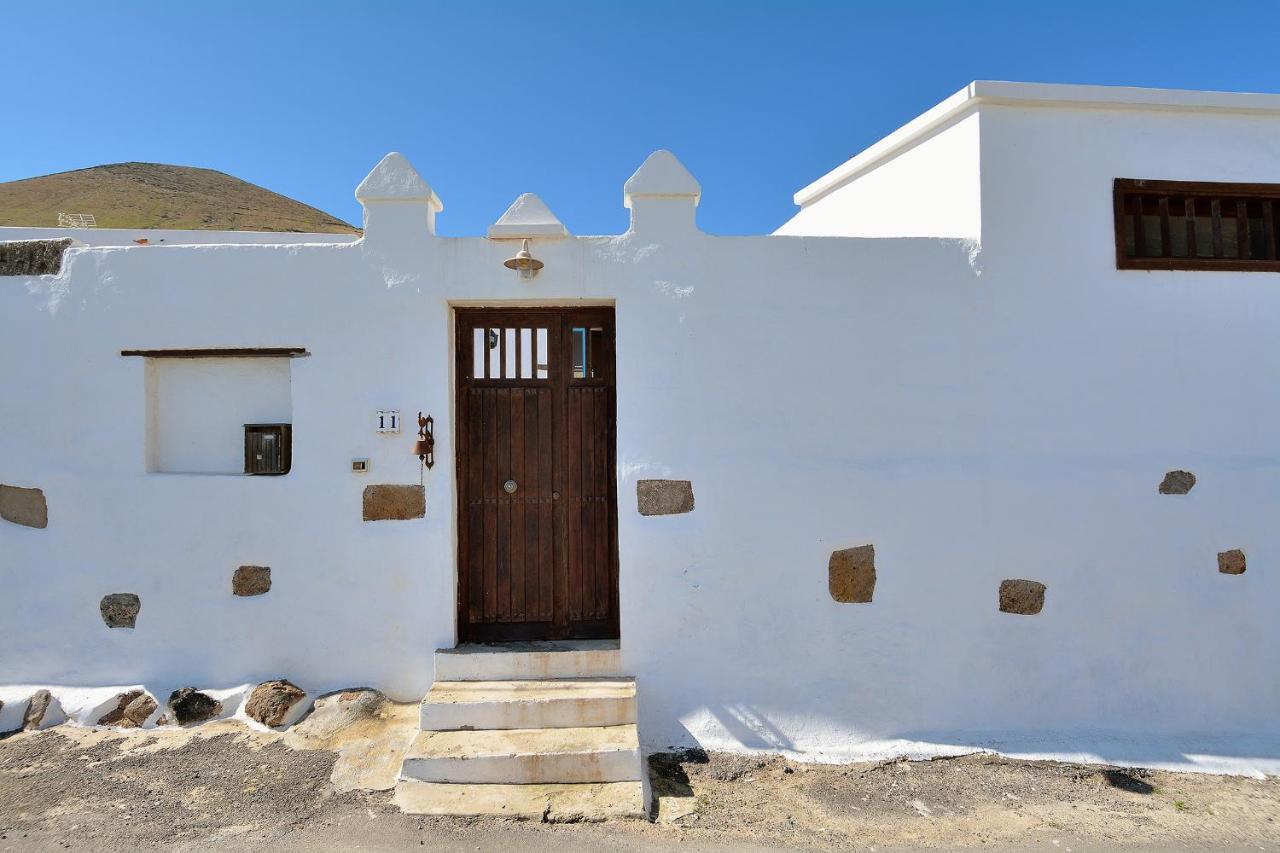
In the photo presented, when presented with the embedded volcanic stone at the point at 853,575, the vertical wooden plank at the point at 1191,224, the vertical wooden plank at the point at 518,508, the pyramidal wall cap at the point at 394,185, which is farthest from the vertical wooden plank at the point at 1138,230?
the pyramidal wall cap at the point at 394,185

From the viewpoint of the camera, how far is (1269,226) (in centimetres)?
451

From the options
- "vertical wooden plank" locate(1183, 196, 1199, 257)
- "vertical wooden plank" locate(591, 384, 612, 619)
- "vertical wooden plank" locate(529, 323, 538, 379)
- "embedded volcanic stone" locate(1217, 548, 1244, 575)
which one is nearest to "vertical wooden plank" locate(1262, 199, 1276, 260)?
"vertical wooden plank" locate(1183, 196, 1199, 257)

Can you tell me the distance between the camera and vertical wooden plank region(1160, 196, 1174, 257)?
14.5 ft

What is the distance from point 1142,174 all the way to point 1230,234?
2.40 feet

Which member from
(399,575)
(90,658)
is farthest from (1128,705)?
(90,658)

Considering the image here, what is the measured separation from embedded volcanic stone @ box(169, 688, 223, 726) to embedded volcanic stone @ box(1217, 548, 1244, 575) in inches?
238

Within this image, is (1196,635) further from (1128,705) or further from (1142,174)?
(1142,174)

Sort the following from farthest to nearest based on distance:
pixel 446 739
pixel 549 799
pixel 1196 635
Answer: pixel 1196 635, pixel 446 739, pixel 549 799

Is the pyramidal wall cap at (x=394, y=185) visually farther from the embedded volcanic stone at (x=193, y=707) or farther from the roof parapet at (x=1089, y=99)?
the roof parapet at (x=1089, y=99)

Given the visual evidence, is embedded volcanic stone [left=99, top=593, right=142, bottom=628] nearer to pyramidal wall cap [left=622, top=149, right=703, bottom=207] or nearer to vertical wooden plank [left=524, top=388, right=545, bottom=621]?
vertical wooden plank [left=524, top=388, right=545, bottom=621]

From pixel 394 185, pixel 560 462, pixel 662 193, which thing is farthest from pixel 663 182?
pixel 560 462

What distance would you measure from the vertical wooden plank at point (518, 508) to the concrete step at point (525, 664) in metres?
0.32

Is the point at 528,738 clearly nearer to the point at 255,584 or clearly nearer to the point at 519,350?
the point at 255,584

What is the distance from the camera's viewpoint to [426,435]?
4133mm
